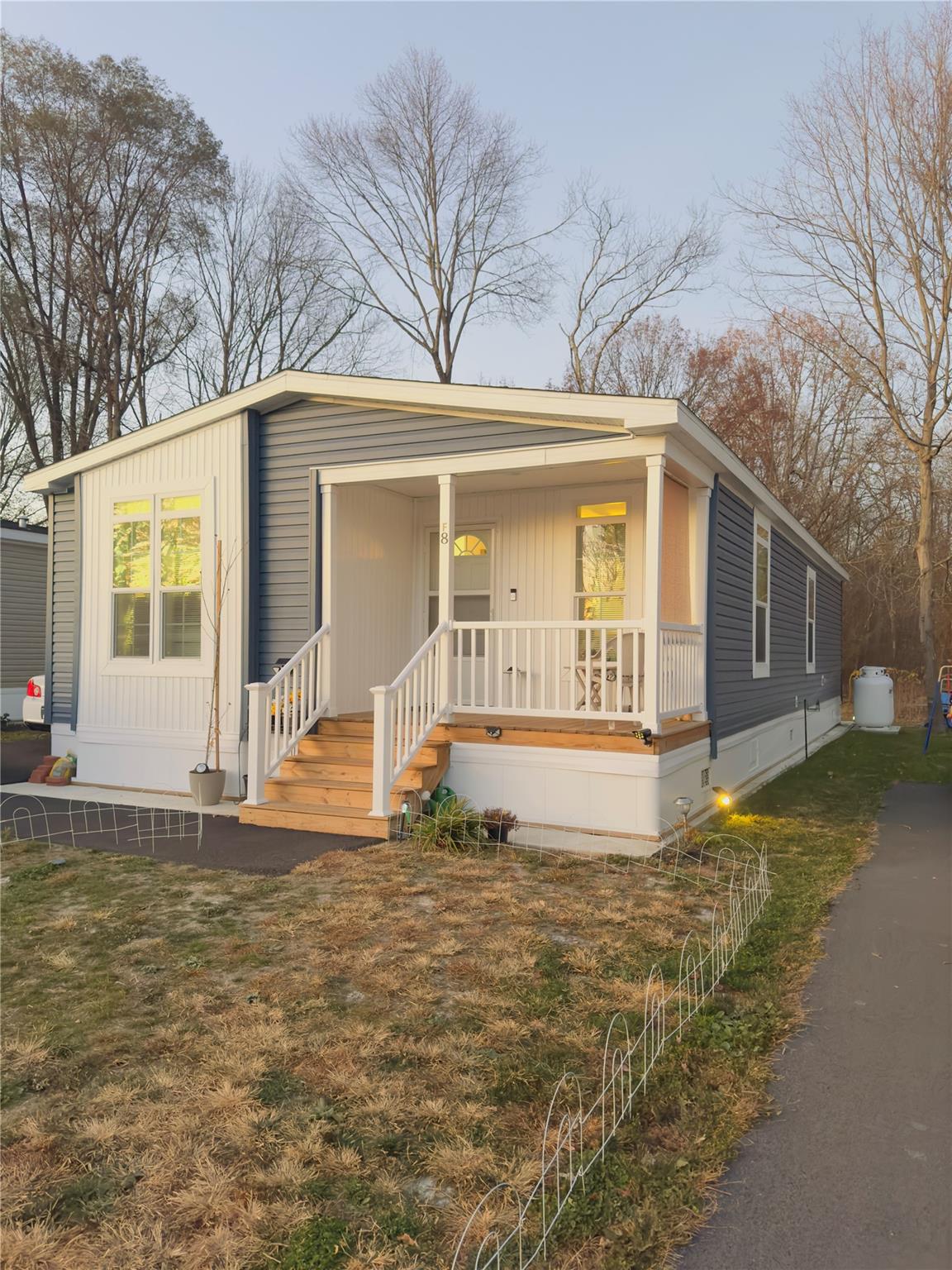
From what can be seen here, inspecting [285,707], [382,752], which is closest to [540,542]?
[285,707]

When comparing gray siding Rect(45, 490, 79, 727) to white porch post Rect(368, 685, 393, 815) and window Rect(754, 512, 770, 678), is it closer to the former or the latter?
white porch post Rect(368, 685, 393, 815)

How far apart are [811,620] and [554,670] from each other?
803cm

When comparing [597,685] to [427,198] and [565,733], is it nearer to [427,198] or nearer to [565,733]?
[565,733]

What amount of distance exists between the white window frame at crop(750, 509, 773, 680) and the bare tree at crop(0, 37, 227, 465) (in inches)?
592

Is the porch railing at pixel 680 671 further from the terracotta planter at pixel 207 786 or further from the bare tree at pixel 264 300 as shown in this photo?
the bare tree at pixel 264 300

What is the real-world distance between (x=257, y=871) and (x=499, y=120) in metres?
20.7

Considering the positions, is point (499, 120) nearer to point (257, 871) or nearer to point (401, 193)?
point (401, 193)

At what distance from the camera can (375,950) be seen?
400cm

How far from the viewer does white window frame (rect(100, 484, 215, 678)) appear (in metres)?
8.33

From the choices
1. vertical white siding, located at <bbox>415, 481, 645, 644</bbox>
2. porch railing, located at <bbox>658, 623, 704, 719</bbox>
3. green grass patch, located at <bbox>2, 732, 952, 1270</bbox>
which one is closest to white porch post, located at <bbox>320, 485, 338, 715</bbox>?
vertical white siding, located at <bbox>415, 481, 645, 644</bbox>

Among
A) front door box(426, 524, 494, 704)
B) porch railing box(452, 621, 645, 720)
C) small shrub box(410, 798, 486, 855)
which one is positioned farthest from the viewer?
front door box(426, 524, 494, 704)

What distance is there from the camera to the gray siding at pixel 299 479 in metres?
7.73

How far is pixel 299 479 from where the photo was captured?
8.14 metres

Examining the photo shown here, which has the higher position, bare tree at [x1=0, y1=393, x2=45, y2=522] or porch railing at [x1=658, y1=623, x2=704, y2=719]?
bare tree at [x1=0, y1=393, x2=45, y2=522]
